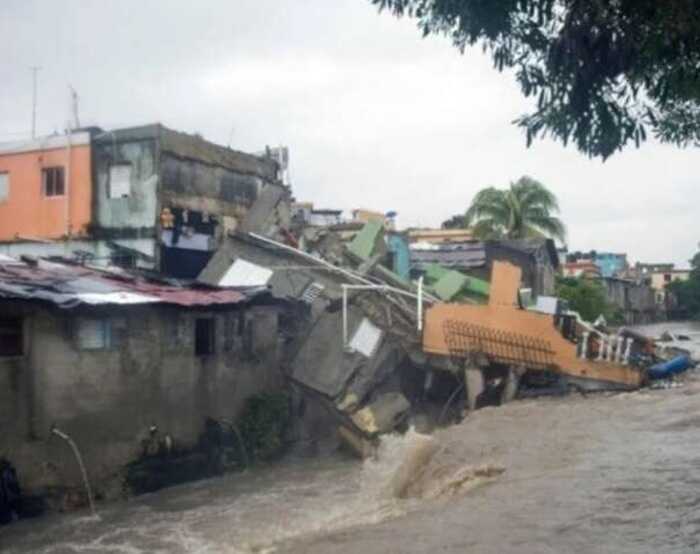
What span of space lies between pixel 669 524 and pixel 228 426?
12059 mm

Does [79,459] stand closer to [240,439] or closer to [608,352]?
[240,439]

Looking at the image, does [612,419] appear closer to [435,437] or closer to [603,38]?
[435,437]

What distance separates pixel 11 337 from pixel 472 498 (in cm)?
873

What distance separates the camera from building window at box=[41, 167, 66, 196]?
26.2 m

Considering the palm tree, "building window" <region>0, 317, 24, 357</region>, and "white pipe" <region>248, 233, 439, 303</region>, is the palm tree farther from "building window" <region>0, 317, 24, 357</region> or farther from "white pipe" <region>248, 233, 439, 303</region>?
"building window" <region>0, 317, 24, 357</region>

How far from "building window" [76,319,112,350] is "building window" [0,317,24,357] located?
1.21m

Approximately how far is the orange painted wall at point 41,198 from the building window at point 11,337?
11.9 m

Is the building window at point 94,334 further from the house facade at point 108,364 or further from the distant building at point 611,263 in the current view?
the distant building at point 611,263

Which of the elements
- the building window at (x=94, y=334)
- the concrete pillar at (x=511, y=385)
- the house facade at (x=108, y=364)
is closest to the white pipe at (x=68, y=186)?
the house facade at (x=108, y=364)

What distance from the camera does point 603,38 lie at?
556 centimetres

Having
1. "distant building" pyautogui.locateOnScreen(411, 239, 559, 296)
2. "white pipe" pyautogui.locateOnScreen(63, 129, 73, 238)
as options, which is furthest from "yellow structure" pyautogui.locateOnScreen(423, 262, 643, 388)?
"white pipe" pyautogui.locateOnScreen(63, 129, 73, 238)

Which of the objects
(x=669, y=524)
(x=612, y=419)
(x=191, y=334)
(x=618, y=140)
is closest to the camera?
(x=618, y=140)

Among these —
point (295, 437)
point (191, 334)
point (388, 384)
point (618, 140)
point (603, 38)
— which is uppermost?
point (603, 38)

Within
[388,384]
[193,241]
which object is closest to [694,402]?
Answer: [388,384]
